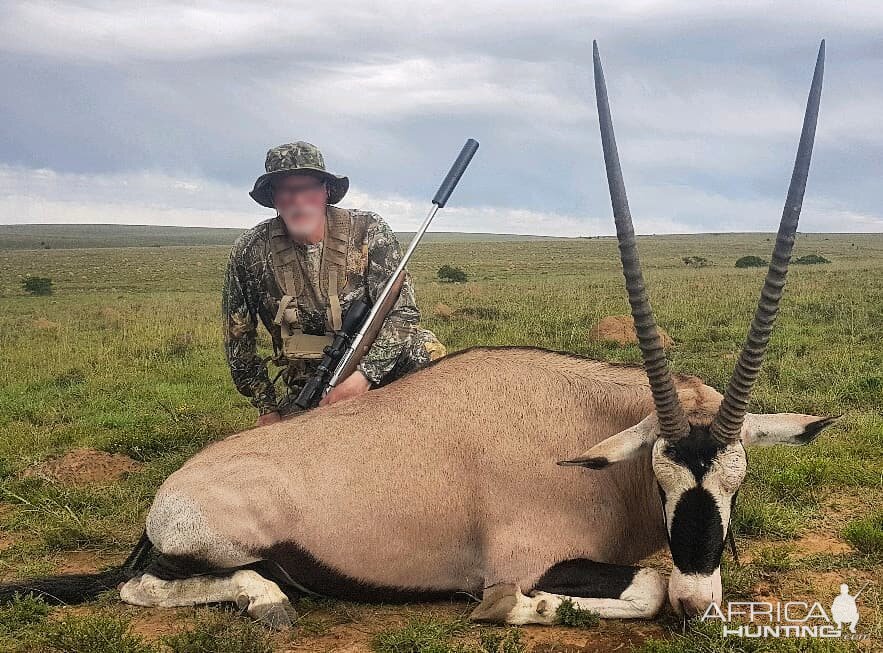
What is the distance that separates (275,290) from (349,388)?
56.5 inches

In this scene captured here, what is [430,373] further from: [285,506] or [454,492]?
[285,506]

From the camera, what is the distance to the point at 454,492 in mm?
4637

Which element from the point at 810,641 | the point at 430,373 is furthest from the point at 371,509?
the point at 810,641

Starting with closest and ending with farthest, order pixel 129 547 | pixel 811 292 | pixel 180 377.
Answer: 1. pixel 129 547
2. pixel 180 377
3. pixel 811 292

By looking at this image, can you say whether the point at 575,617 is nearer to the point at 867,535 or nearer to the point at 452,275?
the point at 867,535

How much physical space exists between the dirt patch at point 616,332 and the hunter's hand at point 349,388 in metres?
9.06

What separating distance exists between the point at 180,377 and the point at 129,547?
7134 mm

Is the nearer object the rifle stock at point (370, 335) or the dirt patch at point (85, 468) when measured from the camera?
the rifle stock at point (370, 335)

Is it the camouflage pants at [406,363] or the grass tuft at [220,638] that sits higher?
the camouflage pants at [406,363]

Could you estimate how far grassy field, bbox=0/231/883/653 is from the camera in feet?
14.2

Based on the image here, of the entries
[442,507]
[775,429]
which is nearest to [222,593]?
[442,507]

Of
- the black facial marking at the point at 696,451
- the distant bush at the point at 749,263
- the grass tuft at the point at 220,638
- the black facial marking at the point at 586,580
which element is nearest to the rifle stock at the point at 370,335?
the grass tuft at the point at 220,638

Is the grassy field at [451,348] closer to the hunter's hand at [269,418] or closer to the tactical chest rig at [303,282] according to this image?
the hunter's hand at [269,418]

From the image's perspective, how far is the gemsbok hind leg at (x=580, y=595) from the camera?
14.4 feet
